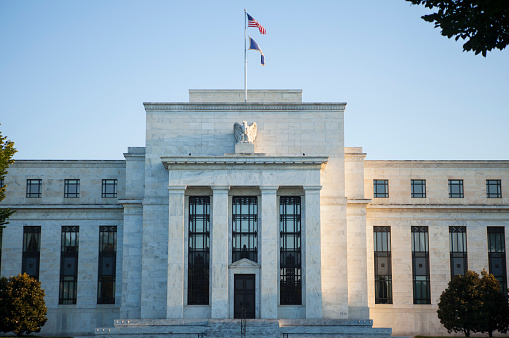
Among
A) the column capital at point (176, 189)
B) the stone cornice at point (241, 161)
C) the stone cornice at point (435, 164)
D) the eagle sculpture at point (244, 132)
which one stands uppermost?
the eagle sculpture at point (244, 132)

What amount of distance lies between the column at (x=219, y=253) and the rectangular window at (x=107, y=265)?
36.1 ft

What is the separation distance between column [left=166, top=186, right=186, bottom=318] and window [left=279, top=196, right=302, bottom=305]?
7.73 meters

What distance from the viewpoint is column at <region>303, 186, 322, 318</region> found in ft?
172

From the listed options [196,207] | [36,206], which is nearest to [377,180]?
[196,207]

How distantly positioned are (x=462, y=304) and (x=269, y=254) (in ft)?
47.8

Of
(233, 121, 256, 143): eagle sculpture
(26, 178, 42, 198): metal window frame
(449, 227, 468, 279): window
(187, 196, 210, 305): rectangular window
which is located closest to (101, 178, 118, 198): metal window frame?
(26, 178, 42, 198): metal window frame

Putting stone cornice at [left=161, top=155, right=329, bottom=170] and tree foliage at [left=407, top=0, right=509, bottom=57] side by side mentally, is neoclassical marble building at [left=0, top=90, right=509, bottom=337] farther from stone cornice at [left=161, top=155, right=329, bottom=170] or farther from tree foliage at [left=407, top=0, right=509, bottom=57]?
tree foliage at [left=407, top=0, right=509, bottom=57]

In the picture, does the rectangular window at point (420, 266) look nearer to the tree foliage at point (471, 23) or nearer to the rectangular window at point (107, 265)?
the rectangular window at point (107, 265)

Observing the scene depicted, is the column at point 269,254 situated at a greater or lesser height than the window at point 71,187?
lesser

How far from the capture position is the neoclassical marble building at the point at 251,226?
174 feet

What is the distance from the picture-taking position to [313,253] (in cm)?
5278

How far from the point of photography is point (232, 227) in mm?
54094

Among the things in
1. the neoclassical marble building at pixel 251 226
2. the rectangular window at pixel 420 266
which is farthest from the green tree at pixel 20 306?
the rectangular window at pixel 420 266

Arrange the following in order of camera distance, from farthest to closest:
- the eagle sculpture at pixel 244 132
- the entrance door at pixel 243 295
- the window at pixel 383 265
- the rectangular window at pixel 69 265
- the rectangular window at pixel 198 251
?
the rectangular window at pixel 69 265 → the window at pixel 383 265 → the eagle sculpture at pixel 244 132 → the rectangular window at pixel 198 251 → the entrance door at pixel 243 295
